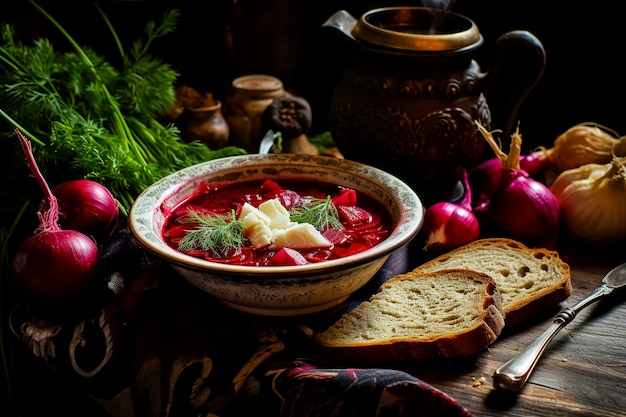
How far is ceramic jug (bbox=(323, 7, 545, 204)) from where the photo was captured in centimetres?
204

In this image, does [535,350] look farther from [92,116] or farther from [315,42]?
[315,42]

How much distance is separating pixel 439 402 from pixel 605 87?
199 centimetres

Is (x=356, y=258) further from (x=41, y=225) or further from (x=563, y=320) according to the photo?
(x=41, y=225)

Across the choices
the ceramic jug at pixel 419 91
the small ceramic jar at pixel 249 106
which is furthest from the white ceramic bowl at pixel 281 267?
the small ceramic jar at pixel 249 106

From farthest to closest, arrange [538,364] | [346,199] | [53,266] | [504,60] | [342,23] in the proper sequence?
[342,23] < [504,60] < [346,199] < [53,266] < [538,364]

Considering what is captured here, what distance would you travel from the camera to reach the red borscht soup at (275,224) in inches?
62.1

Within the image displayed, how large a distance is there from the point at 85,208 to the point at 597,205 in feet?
5.21

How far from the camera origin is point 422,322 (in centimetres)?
162

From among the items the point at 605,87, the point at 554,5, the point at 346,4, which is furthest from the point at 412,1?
the point at 605,87

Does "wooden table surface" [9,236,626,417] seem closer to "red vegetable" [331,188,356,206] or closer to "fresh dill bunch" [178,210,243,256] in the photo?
"fresh dill bunch" [178,210,243,256]

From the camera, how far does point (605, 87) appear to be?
2762mm

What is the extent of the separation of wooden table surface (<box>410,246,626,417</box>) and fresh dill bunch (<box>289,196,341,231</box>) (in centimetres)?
44

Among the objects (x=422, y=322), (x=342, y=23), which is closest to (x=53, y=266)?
(x=422, y=322)

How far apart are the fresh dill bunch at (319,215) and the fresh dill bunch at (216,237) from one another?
0.18 m
